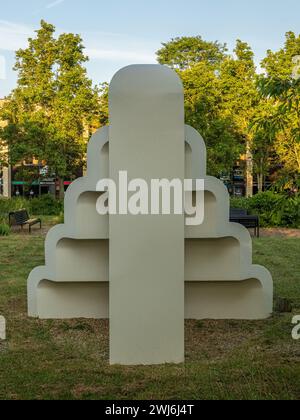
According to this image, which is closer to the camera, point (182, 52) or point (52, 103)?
point (52, 103)

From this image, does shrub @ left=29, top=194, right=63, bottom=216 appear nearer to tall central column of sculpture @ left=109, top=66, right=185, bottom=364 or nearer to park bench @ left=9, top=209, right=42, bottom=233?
park bench @ left=9, top=209, right=42, bottom=233

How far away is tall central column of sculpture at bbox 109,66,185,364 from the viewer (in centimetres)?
631

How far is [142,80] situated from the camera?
6.30 metres

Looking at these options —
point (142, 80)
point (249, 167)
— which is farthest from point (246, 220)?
point (249, 167)

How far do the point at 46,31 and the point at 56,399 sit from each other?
105ft

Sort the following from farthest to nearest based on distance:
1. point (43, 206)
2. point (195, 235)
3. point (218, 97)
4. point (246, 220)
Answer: point (218, 97) < point (43, 206) < point (246, 220) < point (195, 235)

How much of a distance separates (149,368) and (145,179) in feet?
7.78

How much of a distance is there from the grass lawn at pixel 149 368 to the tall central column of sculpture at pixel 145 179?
0.77m

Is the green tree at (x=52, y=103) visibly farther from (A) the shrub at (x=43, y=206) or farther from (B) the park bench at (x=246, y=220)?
(B) the park bench at (x=246, y=220)

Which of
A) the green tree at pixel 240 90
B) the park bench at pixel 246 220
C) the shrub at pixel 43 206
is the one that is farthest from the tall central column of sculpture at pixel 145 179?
the green tree at pixel 240 90

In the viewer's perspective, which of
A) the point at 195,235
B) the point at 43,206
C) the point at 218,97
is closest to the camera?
the point at 195,235

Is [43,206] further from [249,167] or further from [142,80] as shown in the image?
[142,80]

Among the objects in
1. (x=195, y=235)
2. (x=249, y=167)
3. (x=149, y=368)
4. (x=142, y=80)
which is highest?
(x=249, y=167)

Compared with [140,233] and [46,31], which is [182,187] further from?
[46,31]
